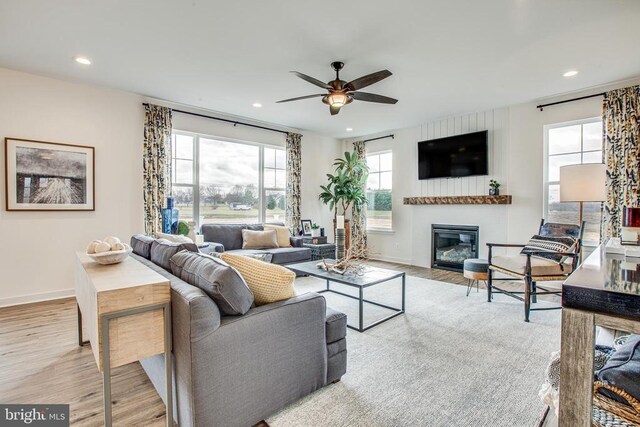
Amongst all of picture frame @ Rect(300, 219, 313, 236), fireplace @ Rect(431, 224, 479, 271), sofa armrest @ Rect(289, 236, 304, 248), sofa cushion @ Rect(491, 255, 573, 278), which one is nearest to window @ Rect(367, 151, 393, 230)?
fireplace @ Rect(431, 224, 479, 271)

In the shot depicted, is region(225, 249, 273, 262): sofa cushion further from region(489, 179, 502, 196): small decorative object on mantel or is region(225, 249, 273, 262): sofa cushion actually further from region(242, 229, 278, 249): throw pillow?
region(489, 179, 502, 196): small decorative object on mantel

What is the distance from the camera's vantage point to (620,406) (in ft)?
2.76

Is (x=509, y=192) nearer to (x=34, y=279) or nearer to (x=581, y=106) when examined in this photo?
(x=581, y=106)

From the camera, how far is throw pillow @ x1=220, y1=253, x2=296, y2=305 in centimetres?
179

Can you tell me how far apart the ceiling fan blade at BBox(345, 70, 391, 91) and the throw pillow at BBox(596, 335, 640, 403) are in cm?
260

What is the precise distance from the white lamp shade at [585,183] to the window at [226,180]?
4598mm

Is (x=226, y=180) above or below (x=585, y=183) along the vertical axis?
above

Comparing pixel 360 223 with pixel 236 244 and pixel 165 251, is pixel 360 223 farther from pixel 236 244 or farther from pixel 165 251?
pixel 165 251

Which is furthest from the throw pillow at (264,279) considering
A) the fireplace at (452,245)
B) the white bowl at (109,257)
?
the fireplace at (452,245)

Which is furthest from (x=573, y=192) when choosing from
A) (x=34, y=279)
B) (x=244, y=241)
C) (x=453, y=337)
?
(x=34, y=279)

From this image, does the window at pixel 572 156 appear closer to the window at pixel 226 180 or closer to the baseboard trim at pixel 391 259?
the baseboard trim at pixel 391 259

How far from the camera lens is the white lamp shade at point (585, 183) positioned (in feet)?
11.1

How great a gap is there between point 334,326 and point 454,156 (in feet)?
14.7

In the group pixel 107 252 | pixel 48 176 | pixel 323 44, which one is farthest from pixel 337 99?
pixel 48 176
